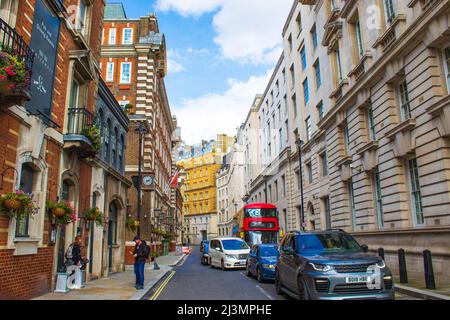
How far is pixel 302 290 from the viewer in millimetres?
8656

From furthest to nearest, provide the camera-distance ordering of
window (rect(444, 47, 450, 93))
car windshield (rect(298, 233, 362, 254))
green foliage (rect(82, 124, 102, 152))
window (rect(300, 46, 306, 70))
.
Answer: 1. window (rect(300, 46, 306, 70))
2. green foliage (rect(82, 124, 102, 152))
3. window (rect(444, 47, 450, 93))
4. car windshield (rect(298, 233, 362, 254))

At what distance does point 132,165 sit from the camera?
29.4 m

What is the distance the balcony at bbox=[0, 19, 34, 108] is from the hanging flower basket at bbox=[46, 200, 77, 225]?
3.66 metres

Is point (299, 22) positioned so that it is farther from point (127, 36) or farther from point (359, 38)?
point (127, 36)

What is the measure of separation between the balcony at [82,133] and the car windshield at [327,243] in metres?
7.99

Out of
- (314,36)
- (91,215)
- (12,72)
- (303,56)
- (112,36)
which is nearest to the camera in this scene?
(12,72)

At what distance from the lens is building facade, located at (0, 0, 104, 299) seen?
888 centimetres

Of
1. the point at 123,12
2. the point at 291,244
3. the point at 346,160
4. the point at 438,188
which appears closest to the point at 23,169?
the point at 291,244

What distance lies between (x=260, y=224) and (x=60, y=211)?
19058mm

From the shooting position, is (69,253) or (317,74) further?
(317,74)

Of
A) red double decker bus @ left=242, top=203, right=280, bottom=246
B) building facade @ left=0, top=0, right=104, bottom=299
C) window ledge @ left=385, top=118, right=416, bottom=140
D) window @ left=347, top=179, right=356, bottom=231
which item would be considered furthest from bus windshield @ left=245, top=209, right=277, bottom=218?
building facade @ left=0, top=0, right=104, bottom=299

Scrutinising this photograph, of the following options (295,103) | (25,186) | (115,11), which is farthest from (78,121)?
(115,11)

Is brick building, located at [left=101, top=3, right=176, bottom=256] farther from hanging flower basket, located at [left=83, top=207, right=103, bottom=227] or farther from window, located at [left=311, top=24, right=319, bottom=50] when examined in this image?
hanging flower basket, located at [left=83, top=207, right=103, bottom=227]
